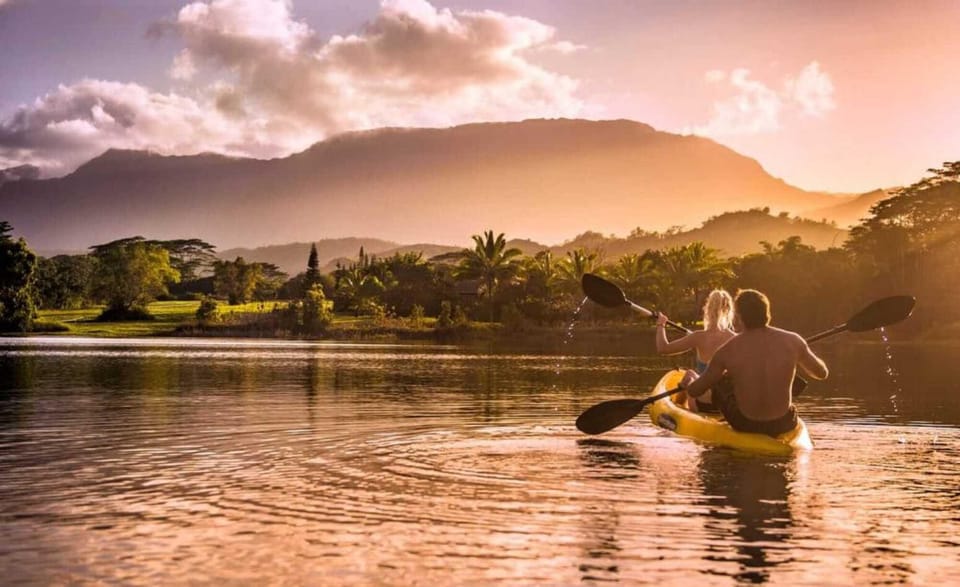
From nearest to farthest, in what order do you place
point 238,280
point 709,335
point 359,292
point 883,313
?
1. point 709,335
2. point 883,313
3. point 359,292
4. point 238,280

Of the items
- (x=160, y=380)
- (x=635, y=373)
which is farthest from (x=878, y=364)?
(x=160, y=380)

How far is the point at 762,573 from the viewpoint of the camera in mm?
6555

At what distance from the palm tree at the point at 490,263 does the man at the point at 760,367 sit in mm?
72194

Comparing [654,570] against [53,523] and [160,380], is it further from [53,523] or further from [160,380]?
[160,380]

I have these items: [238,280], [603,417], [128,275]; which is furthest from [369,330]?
[603,417]

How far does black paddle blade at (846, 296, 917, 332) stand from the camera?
47.3ft

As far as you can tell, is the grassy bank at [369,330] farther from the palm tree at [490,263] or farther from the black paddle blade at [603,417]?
the black paddle blade at [603,417]

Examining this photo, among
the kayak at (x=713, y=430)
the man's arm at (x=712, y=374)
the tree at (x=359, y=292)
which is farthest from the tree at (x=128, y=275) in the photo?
the man's arm at (x=712, y=374)

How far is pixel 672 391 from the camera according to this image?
13.3 metres

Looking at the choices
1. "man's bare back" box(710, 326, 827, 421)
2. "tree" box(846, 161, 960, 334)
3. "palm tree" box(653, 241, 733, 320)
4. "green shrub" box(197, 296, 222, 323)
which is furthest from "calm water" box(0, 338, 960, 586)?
"green shrub" box(197, 296, 222, 323)

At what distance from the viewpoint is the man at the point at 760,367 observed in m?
11.1

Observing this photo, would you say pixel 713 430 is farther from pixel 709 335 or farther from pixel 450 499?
pixel 450 499

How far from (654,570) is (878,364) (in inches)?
1368

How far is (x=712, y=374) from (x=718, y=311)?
246 centimetres
